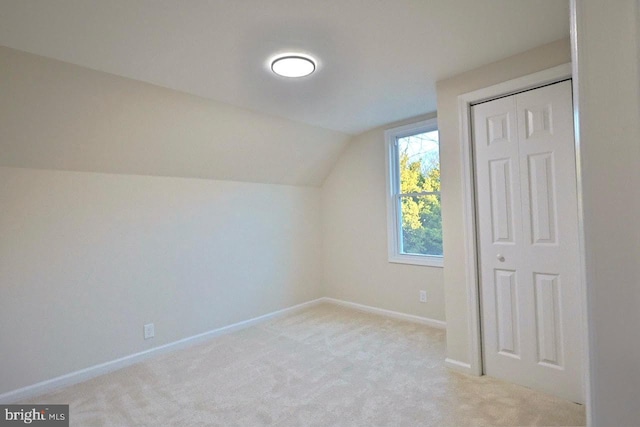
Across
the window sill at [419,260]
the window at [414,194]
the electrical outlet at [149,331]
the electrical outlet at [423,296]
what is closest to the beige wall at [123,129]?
the window at [414,194]

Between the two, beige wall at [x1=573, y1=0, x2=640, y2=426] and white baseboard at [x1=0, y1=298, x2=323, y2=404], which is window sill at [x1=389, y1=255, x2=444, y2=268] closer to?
white baseboard at [x1=0, y1=298, x2=323, y2=404]

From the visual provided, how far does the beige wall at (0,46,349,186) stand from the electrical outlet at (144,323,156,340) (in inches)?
55.2

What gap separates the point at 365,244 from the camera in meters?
4.08

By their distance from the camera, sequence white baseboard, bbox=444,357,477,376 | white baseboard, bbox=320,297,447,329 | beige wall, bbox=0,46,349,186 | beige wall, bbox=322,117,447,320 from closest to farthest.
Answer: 1. beige wall, bbox=0,46,349,186
2. white baseboard, bbox=444,357,477,376
3. white baseboard, bbox=320,297,447,329
4. beige wall, bbox=322,117,447,320

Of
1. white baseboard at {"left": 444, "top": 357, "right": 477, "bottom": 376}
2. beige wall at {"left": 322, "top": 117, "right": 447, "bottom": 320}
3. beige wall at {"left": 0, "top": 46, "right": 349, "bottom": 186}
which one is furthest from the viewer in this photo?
beige wall at {"left": 322, "top": 117, "right": 447, "bottom": 320}

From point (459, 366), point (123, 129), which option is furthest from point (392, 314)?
point (123, 129)

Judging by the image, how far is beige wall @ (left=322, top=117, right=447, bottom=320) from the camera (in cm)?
361

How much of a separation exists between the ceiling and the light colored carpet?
2.25 metres

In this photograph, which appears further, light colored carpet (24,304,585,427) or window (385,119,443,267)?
window (385,119,443,267)

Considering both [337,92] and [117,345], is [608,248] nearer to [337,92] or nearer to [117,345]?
[337,92]

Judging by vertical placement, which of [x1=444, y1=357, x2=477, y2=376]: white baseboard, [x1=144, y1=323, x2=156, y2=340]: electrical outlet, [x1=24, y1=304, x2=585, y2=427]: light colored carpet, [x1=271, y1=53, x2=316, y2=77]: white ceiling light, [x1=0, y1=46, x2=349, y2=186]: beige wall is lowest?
[x1=24, y1=304, x2=585, y2=427]: light colored carpet

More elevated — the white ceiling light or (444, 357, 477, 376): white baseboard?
the white ceiling light

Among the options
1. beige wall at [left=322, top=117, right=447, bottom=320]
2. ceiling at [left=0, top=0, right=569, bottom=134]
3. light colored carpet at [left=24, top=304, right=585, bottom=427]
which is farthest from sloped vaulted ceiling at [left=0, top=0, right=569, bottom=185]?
light colored carpet at [left=24, top=304, right=585, bottom=427]

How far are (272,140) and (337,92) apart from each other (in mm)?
1071
